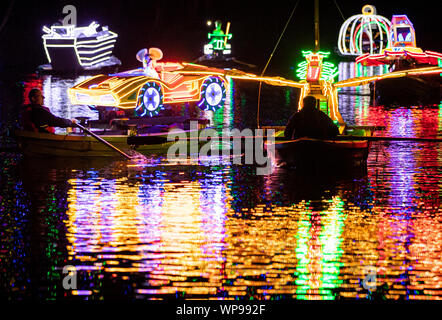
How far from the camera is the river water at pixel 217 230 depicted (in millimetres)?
7340

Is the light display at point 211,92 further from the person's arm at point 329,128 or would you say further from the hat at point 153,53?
the person's arm at point 329,128

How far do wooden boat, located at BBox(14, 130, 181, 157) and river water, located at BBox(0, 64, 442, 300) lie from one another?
262mm

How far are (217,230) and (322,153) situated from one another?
4236 mm

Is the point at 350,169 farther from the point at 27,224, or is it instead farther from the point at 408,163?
the point at 27,224

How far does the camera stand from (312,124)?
1327cm

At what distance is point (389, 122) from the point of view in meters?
21.7

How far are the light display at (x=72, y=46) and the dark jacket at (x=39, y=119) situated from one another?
39394 mm

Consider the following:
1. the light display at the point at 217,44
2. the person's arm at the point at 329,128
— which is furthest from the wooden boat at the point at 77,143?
the light display at the point at 217,44

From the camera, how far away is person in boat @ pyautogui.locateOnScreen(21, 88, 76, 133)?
14.4 metres

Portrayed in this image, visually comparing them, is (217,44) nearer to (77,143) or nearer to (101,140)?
(77,143)

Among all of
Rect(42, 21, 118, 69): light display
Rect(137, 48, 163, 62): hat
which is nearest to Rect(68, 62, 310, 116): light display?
Rect(137, 48, 163, 62): hat

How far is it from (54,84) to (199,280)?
34011 mm

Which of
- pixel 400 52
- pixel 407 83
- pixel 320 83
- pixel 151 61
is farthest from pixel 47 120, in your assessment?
pixel 400 52

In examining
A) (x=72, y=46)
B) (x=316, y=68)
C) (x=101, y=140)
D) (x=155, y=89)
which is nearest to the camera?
(x=101, y=140)
